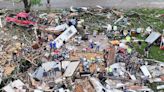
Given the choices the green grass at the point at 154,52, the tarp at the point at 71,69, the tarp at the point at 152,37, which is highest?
the tarp at the point at 152,37

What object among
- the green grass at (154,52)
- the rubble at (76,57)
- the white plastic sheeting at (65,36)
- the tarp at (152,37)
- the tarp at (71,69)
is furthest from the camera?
the tarp at (152,37)

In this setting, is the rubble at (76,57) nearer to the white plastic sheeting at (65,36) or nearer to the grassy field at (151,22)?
the white plastic sheeting at (65,36)

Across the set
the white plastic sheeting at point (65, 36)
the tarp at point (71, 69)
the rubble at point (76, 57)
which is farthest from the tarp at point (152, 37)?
the tarp at point (71, 69)

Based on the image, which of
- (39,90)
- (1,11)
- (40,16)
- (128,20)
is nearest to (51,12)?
(40,16)

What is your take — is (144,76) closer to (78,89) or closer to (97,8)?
(78,89)

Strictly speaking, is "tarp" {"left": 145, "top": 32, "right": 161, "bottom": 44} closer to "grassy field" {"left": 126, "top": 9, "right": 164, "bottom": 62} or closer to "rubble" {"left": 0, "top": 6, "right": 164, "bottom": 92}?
"rubble" {"left": 0, "top": 6, "right": 164, "bottom": 92}

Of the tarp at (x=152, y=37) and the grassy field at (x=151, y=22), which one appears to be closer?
the grassy field at (x=151, y=22)

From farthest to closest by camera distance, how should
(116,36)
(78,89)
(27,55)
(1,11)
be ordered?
(1,11) < (116,36) < (27,55) < (78,89)

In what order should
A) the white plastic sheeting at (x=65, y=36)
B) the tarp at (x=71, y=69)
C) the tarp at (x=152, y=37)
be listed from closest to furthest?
the tarp at (x=71, y=69) → the white plastic sheeting at (x=65, y=36) → the tarp at (x=152, y=37)
